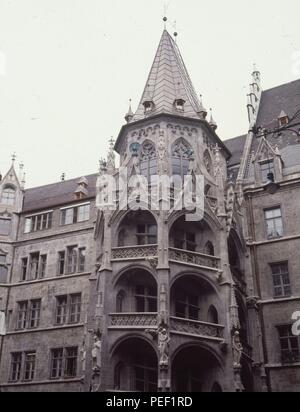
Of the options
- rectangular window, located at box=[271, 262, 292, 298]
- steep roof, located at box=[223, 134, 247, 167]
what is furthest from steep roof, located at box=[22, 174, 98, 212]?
rectangular window, located at box=[271, 262, 292, 298]

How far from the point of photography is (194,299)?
95.3ft

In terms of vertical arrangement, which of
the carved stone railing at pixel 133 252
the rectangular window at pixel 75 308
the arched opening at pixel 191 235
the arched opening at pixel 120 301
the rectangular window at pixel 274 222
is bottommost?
the arched opening at pixel 120 301

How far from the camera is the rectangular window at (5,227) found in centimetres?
3809

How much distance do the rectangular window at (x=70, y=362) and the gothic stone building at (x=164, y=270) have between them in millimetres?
62

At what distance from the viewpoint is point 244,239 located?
32156mm

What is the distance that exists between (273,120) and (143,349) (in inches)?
777

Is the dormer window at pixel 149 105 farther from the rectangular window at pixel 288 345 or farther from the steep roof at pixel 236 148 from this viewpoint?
the rectangular window at pixel 288 345

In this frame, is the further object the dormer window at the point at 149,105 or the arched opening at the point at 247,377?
the dormer window at the point at 149,105

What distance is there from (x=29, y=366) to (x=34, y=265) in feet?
21.8

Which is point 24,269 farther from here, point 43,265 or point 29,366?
point 29,366

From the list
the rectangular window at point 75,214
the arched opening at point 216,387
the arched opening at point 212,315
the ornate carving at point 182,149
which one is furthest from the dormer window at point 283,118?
the arched opening at point 216,387

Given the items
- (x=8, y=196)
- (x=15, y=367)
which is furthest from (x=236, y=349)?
(x=8, y=196)

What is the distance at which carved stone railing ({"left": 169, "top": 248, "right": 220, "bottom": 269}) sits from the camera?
27866 mm

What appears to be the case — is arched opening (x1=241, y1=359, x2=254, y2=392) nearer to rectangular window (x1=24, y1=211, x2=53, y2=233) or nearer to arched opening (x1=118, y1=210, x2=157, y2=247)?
arched opening (x1=118, y1=210, x2=157, y2=247)
